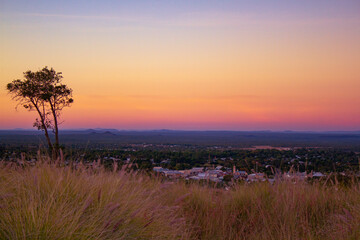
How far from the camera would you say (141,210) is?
4.05 m

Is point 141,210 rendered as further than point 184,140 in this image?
No

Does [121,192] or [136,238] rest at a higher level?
[121,192]

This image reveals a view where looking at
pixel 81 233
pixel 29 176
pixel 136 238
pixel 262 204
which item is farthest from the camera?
pixel 262 204

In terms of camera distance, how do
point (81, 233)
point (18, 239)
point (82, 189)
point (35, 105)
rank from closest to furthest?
point (18, 239) < point (81, 233) < point (82, 189) < point (35, 105)

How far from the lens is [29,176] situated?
15.9ft

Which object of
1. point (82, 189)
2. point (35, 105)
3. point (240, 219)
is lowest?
point (240, 219)

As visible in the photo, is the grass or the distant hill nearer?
the grass

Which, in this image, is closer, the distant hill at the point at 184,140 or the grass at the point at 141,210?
the grass at the point at 141,210

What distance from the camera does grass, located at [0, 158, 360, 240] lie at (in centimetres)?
336

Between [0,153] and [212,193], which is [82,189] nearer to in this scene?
[212,193]

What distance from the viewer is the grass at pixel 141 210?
336 centimetres

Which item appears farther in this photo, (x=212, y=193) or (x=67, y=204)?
(x=212, y=193)

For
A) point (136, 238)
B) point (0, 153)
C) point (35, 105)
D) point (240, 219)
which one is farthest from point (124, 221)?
point (35, 105)

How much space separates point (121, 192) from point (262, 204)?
2801mm
